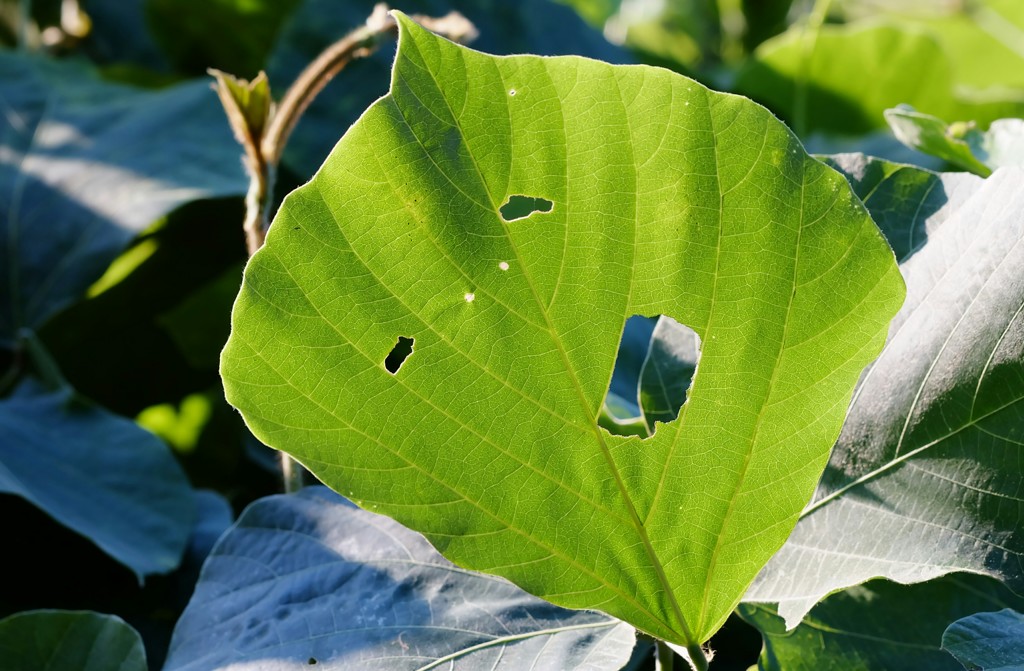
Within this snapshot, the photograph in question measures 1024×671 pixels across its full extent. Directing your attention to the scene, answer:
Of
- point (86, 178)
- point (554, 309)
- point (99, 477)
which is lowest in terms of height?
point (99, 477)

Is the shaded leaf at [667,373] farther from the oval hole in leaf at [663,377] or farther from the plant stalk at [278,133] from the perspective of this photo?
the plant stalk at [278,133]

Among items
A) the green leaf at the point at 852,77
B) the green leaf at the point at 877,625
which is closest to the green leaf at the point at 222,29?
the green leaf at the point at 852,77

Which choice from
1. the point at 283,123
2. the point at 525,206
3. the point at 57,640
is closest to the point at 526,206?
the point at 525,206

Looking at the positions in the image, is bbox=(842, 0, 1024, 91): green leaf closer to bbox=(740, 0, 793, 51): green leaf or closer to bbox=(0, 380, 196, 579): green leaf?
bbox=(740, 0, 793, 51): green leaf

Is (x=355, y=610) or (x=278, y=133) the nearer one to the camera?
(x=355, y=610)

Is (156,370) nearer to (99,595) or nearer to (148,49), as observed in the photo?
(99,595)

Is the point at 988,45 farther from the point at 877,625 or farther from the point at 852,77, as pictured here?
the point at 877,625

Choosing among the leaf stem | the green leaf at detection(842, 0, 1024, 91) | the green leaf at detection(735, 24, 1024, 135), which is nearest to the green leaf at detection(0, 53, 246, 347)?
the leaf stem
